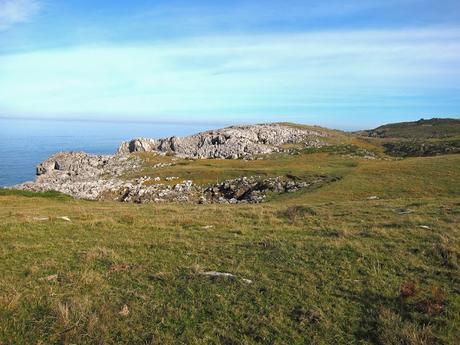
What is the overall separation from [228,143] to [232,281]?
3725 inches

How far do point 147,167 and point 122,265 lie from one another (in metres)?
64.7

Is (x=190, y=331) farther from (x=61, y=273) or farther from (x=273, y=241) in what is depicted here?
(x=273, y=241)

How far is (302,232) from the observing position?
16453 mm

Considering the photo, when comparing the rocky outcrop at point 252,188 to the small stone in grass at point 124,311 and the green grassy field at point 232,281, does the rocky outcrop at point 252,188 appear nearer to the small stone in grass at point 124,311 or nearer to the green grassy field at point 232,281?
the green grassy field at point 232,281

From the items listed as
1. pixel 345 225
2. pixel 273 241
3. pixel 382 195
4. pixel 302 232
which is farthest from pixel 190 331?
pixel 382 195

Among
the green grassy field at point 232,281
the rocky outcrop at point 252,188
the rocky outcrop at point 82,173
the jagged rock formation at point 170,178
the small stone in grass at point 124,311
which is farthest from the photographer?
the rocky outcrop at point 82,173

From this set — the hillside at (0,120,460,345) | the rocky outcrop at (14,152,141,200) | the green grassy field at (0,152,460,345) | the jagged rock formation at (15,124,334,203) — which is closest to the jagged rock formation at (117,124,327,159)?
the jagged rock formation at (15,124,334,203)

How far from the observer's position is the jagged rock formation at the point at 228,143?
328 ft

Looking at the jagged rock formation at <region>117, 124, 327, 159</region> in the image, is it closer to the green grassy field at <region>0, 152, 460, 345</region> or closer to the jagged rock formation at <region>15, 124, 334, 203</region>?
the jagged rock formation at <region>15, 124, 334, 203</region>

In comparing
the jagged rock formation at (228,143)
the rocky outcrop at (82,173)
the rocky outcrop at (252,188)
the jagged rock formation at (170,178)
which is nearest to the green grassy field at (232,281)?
the rocky outcrop at (252,188)

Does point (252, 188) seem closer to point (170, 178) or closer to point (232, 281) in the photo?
point (170, 178)

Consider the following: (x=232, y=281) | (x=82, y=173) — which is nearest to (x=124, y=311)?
(x=232, y=281)

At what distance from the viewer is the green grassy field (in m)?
8.34

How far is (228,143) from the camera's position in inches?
4126
